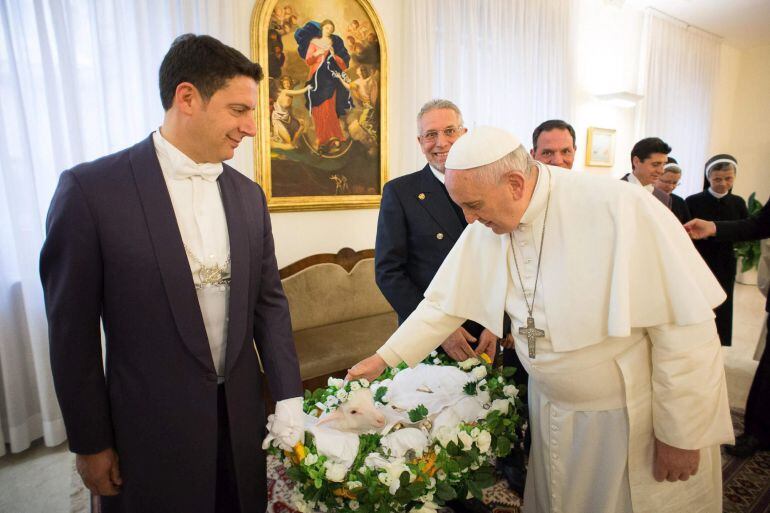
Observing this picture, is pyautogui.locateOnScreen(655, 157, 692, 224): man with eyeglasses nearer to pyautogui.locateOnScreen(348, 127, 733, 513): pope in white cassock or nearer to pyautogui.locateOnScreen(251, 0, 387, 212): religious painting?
pyautogui.locateOnScreen(251, 0, 387, 212): religious painting

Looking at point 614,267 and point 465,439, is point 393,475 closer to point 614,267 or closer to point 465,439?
point 465,439

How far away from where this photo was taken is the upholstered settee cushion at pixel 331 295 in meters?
4.06

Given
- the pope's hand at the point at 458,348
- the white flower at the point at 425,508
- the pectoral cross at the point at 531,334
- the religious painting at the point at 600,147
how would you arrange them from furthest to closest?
the religious painting at the point at 600,147
the pope's hand at the point at 458,348
the pectoral cross at the point at 531,334
the white flower at the point at 425,508

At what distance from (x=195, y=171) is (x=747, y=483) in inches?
137

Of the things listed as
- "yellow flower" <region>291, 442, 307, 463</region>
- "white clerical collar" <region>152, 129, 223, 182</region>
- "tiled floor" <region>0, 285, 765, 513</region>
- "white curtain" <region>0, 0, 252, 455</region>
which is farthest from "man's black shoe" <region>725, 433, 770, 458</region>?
"white curtain" <region>0, 0, 252, 455</region>

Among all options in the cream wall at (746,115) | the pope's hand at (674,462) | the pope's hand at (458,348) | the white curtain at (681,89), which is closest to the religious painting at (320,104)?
the pope's hand at (458,348)

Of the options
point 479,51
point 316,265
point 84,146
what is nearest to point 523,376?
point 316,265

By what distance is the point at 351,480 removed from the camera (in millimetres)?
1336

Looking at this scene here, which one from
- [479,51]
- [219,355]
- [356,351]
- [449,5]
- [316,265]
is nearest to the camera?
[219,355]

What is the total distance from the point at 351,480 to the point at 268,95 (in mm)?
3346

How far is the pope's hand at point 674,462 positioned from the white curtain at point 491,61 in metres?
3.73

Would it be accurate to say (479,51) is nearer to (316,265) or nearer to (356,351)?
(316,265)

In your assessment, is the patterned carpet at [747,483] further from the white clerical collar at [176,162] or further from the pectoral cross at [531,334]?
the white clerical collar at [176,162]

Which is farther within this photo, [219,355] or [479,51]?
[479,51]
